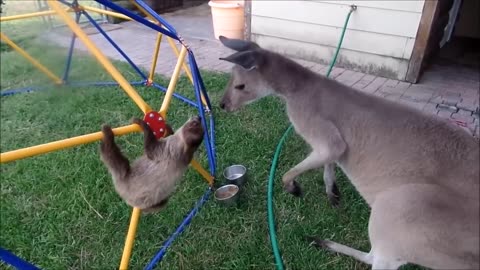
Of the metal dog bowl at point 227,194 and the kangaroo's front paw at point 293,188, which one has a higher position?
the kangaroo's front paw at point 293,188

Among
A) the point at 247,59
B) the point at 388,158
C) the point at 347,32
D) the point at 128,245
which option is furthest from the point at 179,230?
the point at 347,32

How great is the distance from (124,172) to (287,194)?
1482 millimetres

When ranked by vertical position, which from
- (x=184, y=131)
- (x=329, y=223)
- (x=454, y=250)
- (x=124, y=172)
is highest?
(x=184, y=131)

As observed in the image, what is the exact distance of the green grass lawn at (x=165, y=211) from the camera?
8.90 feet

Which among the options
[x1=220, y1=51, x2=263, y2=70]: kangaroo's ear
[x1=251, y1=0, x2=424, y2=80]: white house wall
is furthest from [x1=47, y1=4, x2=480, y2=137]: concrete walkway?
[x1=220, y1=51, x2=263, y2=70]: kangaroo's ear

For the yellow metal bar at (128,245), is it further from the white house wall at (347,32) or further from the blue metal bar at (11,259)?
the white house wall at (347,32)

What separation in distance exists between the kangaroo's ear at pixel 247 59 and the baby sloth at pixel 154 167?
50 cm

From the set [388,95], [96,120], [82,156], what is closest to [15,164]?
[82,156]

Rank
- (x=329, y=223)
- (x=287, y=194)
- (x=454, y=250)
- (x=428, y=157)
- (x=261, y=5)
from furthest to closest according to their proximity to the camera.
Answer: (x=261, y=5), (x=287, y=194), (x=329, y=223), (x=428, y=157), (x=454, y=250)

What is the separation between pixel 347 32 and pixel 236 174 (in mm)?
3358

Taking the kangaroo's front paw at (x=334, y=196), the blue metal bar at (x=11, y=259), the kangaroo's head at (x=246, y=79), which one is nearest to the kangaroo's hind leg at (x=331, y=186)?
the kangaroo's front paw at (x=334, y=196)

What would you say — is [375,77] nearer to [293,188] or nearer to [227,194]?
[293,188]

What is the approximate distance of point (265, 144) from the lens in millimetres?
3854

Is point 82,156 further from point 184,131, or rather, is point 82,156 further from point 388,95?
point 388,95
